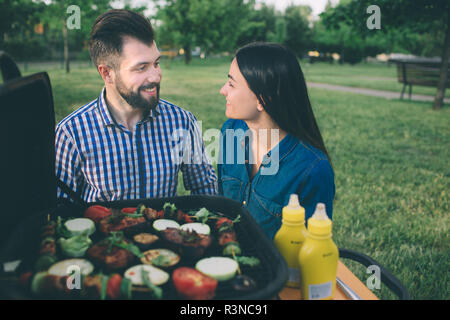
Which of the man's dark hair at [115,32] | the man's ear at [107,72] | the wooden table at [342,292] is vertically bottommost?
the wooden table at [342,292]

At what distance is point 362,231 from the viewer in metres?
4.32

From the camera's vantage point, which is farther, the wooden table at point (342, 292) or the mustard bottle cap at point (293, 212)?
the wooden table at point (342, 292)

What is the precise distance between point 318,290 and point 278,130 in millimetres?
1281

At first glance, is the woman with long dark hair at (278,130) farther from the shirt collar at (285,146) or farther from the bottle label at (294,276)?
the bottle label at (294,276)

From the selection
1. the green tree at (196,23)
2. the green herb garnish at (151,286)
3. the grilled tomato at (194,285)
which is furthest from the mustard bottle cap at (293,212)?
the green tree at (196,23)

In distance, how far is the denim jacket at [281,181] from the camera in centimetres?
224

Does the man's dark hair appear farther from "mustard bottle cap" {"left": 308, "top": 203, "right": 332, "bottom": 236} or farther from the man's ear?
"mustard bottle cap" {"left": 308, "top": 203, "right": 332, "bottom": 236}

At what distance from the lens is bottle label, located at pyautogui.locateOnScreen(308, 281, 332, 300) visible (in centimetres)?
135

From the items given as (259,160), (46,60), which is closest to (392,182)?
(259,160)

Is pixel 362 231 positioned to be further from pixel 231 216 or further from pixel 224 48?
pixel 224 48

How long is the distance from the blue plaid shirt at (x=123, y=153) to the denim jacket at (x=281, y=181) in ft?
1.11

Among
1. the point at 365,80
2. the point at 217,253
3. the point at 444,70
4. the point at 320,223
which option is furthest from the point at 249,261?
the point at 365,80

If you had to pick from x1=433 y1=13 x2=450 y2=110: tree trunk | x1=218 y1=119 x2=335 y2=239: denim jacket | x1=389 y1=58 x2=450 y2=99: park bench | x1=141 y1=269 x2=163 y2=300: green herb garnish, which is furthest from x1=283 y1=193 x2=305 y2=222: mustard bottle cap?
x1=389 y1=58 x2=450 y2=99: park bench

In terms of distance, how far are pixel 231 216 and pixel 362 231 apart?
3.09 meters
